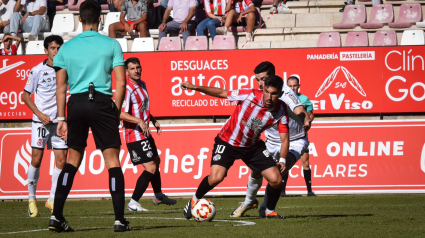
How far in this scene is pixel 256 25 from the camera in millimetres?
15875

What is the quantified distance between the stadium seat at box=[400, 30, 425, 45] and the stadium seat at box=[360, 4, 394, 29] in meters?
1.25

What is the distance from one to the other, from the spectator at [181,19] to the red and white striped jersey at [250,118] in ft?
28.5

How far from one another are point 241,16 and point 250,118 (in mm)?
9082

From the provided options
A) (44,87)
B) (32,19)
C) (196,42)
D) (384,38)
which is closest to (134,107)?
(44,87)

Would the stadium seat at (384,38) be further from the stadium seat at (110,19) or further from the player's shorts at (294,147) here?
the stadium seat at (110,19)

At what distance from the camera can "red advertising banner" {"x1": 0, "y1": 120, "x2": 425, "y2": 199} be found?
11648 mm

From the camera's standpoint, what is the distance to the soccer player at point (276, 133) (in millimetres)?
7031

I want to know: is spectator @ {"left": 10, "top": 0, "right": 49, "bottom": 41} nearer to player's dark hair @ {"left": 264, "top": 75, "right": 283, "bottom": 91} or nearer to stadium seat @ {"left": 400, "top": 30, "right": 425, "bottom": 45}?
stadium seat @ {"left": 400, "top": 30, "right": 425, "bottom": 45}

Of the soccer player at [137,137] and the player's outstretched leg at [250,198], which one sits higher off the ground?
the soccer player at [137,137]

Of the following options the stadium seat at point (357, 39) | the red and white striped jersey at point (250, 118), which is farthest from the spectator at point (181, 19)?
the red and white striped jersey at point (250, 118)

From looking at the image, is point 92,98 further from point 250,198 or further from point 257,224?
point 250,198

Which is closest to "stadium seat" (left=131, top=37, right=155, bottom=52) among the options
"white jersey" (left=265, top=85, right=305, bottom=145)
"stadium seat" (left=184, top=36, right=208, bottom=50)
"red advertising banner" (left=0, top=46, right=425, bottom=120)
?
"stadium seat" (left=184, top=36, right=208, bottom=50)

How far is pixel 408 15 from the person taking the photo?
15.0 m

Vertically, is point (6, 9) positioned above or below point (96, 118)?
above
